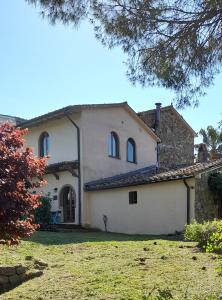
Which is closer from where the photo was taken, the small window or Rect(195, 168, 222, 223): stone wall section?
Rect(195, 168, 222, 223): stone wall section

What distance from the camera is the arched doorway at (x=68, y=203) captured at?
23.8 metres

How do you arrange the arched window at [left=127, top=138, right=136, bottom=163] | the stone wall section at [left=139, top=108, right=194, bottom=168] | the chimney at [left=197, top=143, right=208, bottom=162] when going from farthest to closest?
the chimney at [left=197, top=143, right=208, bottom=162] < the stone wall section at [left=139, top=108, right=194, bottom=168] < the arched window at [left=127, top=138, right=136, bottom=163]

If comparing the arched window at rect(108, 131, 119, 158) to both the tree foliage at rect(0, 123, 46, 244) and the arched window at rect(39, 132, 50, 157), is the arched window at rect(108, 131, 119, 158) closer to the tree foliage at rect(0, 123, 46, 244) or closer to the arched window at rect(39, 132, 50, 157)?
the arched window at rect(39, 132, 50, 157)

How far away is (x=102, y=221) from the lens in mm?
23031

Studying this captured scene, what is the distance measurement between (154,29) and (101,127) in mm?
14973

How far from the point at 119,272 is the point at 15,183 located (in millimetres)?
2831

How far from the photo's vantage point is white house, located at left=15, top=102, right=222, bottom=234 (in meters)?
20.5

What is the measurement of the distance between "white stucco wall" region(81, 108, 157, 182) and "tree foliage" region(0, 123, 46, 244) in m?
14.6

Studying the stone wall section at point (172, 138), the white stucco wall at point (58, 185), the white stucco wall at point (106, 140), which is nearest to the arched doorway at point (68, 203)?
the white stucco wall at point (58, 185)

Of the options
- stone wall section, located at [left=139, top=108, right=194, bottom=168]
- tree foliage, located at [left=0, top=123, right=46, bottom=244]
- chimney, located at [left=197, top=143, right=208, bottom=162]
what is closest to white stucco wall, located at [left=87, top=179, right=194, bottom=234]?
stone wall section, located at [left=139, top=108, right=194, bottom=168]

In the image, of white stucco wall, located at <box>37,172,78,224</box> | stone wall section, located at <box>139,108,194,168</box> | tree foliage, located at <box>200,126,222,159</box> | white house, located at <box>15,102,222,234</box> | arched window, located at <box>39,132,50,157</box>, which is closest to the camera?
white house, located at <box>15,102,222,234</box>

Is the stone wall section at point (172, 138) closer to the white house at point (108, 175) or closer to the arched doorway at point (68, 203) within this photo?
the white house at point (108, 175)

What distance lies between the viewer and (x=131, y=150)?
26516 millimetres

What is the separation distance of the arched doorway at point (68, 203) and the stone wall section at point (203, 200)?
617 centimetres
